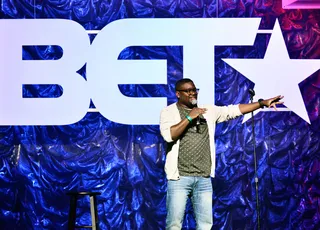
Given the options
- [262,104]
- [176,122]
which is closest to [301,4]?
[262,104]

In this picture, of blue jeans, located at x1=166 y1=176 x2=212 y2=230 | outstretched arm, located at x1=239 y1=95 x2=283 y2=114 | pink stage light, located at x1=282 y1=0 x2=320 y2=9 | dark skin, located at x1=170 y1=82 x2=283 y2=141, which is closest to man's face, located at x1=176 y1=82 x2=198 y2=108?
dark skin, located at x1=170 y1=82 x2=283 y2=141

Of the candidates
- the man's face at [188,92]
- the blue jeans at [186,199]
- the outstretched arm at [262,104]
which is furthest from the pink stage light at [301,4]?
the blue jeans at [186,199]

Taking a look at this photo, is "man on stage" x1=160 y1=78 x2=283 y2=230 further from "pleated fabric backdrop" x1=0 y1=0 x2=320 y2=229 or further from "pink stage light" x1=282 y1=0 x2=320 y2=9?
"pink stage light" x1=282 y1=0 x2=320 y2=9

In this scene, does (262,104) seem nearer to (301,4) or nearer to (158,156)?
(158,156)

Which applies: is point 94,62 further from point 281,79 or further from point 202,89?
point 281,79

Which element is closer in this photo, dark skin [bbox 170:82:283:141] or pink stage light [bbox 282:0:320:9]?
dark skin [bbox 170:82:283:141]

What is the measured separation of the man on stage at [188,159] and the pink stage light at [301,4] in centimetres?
135

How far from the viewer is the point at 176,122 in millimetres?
4980

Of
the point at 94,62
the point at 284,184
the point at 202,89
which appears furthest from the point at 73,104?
the point at 284,184

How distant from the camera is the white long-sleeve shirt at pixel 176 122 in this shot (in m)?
4.88

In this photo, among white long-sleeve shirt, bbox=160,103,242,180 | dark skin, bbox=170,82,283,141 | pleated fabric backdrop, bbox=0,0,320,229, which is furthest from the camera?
pleated fabric backdrop, bbox=0,0,320,229

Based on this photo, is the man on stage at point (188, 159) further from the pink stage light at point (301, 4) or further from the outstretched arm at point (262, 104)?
the pink stage light at point (301, 4)

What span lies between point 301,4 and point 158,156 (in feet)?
6.88

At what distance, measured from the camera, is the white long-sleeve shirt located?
4.88m
